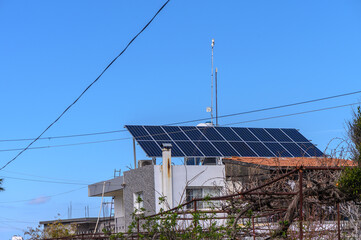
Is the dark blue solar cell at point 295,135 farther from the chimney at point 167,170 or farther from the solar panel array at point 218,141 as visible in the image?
the chimney at point 167,170

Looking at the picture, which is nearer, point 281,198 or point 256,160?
point 281,198

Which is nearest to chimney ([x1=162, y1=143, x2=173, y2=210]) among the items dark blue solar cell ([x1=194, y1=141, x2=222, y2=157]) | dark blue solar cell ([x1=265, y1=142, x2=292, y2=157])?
dark blue solar cell ([x1=194, y1=141, x2=222, y2=157])

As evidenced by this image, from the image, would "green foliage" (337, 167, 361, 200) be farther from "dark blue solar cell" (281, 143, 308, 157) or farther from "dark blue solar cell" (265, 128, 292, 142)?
"dark blue solar cell" (265, 128, 292, 142)

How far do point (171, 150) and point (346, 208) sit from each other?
482 inches

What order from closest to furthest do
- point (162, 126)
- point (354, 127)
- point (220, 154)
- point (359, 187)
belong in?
point (359, 187) < point (354, 127) < point (220, 154) < point (162, 126)

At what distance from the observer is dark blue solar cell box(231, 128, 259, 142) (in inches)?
1073

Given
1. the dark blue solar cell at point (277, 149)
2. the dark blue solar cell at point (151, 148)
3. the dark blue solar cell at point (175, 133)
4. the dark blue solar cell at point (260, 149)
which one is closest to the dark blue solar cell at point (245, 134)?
the dark blue solar cell at point (260, 149)

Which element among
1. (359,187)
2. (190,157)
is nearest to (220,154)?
(190,157)

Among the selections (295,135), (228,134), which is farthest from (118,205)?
(295,135)

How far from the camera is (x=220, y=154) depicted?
80.7 feet

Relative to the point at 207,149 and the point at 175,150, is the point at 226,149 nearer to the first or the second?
the point at 207,149

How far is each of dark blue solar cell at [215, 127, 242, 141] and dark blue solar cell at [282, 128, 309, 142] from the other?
3365 millimetres

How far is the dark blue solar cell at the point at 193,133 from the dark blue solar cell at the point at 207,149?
0.59 meters

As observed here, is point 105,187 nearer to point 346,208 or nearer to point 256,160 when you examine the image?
point 256,160
